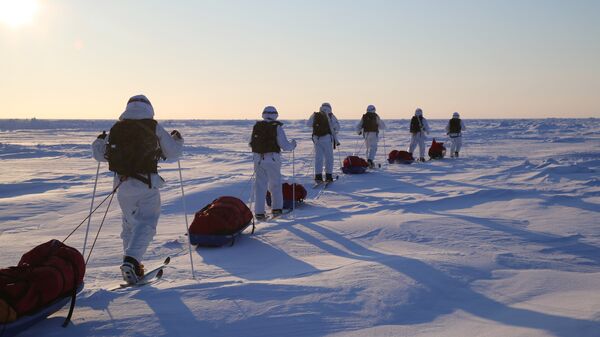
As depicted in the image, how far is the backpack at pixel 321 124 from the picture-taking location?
484 inches

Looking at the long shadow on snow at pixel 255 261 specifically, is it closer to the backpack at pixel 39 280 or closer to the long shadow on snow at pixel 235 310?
the long shadow on snow at pixel 235 310

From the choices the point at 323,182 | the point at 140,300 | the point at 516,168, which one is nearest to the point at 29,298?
the point at 140,300

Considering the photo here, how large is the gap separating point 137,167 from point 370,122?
1138 cm

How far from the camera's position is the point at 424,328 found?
300 centimetres

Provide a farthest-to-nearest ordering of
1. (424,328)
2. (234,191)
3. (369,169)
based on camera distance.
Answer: (369,169) → (234,191) → (424,328)

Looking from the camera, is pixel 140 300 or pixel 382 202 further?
pixel 382 202

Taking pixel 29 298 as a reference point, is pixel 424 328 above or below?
below

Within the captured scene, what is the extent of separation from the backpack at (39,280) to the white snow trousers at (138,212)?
2.87ft

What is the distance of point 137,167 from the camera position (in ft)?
14.6

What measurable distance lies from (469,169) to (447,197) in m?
6.16

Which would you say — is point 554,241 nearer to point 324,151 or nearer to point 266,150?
point 266,150

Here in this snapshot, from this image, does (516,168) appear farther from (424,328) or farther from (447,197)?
(424,328)

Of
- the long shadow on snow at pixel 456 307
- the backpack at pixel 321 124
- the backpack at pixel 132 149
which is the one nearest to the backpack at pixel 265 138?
the backpack at pixel 132 149

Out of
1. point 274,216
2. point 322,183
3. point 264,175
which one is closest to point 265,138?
point 264,175
